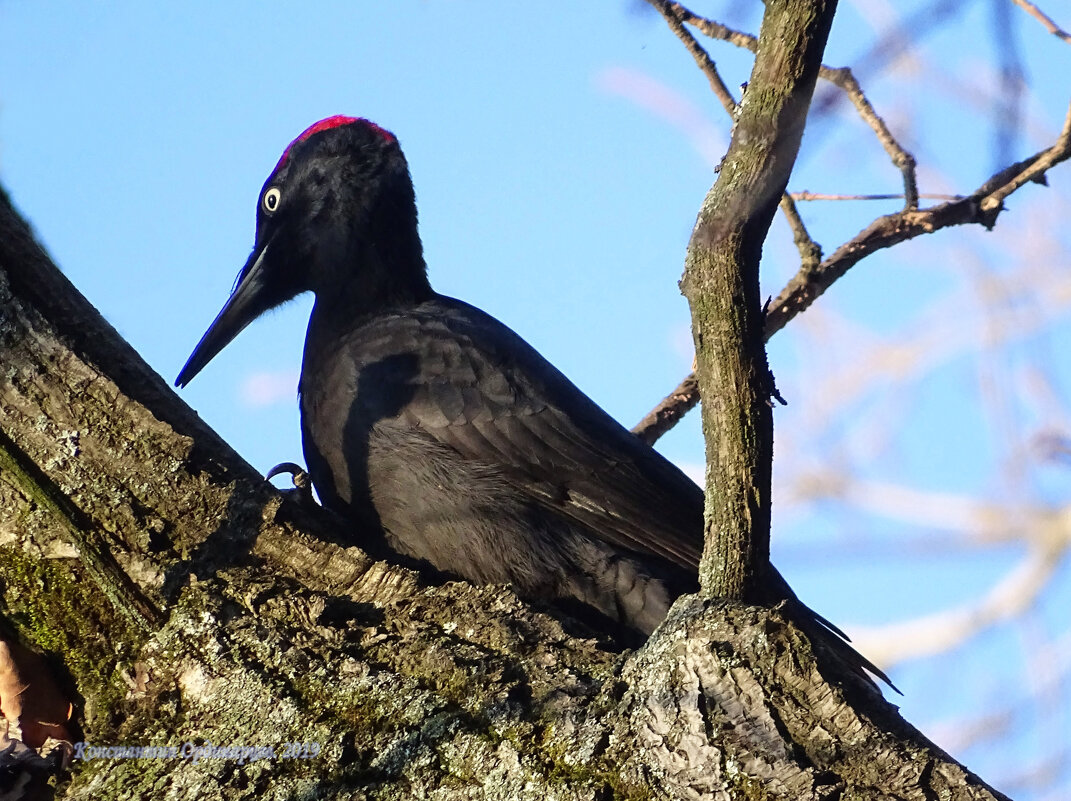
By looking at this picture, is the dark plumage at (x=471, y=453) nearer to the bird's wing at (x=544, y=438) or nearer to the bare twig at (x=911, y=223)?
the bird's wing at (x=544, y=438)

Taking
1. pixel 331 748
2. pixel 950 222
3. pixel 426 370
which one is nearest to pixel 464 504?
pixel 426 370

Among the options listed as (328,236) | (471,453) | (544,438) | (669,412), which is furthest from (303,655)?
(328,236)

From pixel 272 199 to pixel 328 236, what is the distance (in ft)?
0.96

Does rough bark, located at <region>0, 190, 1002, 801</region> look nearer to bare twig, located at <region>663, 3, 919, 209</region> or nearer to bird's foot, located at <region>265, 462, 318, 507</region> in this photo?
bird's foot, located at <region>265, 462, 318, 507</region>

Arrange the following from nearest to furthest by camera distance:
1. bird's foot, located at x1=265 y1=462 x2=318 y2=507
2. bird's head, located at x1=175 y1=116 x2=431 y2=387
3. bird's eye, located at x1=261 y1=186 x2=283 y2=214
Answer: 1. bird's foot, located at x1=265 y1=462 x2=318 y2=507
2. bird's head, located at x1=175 y1=116 x2=431 y2=387
3. bird's eye, located at x1=261 y1=186 x2=283 y2=214

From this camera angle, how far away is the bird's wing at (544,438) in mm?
3629

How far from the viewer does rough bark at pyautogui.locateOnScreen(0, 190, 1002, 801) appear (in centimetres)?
206

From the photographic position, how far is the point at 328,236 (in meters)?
4.48

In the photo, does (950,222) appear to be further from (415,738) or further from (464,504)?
(415,738)

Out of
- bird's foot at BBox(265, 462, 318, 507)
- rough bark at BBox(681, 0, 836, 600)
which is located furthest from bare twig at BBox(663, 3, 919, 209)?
bird's foot at BBox(265, 462, 318, 507)

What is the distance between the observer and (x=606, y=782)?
2033mm

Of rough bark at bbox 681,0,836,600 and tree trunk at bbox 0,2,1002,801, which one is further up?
rough bark at bbox 681,0,836,600

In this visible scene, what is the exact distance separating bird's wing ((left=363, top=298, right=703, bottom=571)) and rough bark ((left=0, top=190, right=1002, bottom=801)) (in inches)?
35.4

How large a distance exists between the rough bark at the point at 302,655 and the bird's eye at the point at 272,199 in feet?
5.38
